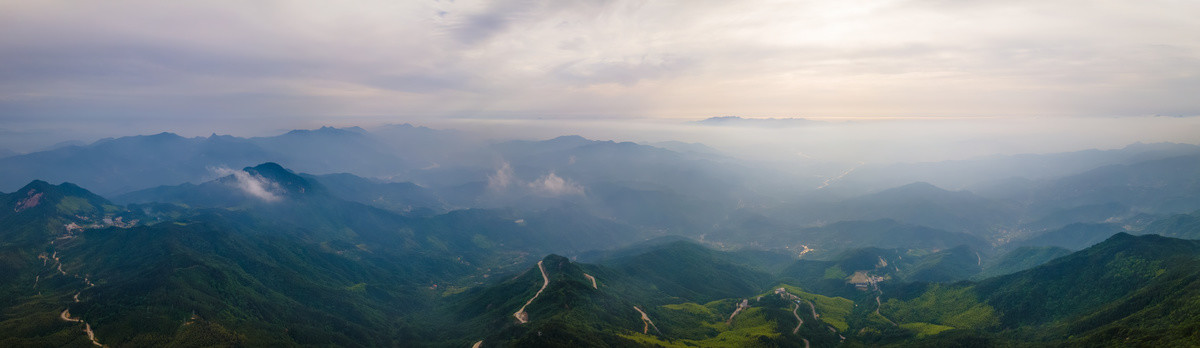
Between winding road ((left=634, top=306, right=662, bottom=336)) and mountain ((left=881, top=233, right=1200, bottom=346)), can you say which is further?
winding road ((left=634, top=306, right=662, bottom=336))

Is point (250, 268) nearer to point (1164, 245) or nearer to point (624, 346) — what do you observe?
point (624, 346)

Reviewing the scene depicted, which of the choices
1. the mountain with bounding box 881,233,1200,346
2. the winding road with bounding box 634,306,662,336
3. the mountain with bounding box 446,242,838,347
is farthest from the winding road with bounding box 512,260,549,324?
the mountain with bounding box 881,233,1200,346

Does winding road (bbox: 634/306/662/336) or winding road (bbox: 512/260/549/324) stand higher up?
winding road (bbox: 512/260/549/324)

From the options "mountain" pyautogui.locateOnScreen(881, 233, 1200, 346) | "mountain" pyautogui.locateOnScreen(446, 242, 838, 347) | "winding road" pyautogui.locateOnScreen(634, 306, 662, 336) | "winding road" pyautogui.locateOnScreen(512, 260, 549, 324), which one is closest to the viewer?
"mountain" pyautogui.locateOnScreen(881, 233, 1200, 346)

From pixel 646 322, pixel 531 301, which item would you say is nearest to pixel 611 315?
pixel 646 322

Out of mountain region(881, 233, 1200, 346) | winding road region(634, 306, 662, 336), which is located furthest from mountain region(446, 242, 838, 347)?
mountain region(881, 233, 1200, 346)

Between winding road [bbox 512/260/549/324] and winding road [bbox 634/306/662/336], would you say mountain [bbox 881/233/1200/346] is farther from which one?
winding road [bbox 512/260/549/324]

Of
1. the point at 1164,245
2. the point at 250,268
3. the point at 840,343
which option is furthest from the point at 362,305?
the point at 1164,245

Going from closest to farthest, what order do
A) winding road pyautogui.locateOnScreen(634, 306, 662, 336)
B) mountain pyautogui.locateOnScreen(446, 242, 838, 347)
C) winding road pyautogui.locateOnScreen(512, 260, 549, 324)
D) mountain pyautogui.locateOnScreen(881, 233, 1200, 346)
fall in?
mountain pyautogui.locateOnScreen(881, 233, 1200, 346) → mountain pyautogui.locateOnScreen(446, 242, 838, 347) → winding road pyautogui.locateOnScreen(634, 306, 662, 336) → winding road pyautogui.locateOnScreen(512, 260, 549, 324)

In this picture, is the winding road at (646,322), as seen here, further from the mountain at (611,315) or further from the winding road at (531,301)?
the winding road at (531,301)

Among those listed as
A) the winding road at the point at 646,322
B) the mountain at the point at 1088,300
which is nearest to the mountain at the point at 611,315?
the winding road at the point at 646,322

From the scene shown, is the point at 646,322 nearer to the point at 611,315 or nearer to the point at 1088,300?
the point at 611,315
